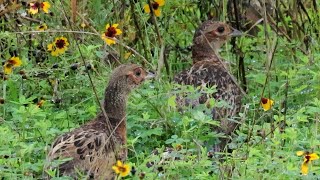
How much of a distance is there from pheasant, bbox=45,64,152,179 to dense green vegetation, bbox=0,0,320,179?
5.3 inches

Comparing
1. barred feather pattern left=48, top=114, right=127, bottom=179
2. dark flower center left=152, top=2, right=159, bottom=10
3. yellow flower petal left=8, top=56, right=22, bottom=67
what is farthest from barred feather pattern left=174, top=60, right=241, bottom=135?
barred feather pattern left=48, top=114, right=127, bottom=179

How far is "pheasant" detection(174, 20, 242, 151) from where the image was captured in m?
8.52

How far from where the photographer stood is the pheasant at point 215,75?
336 inches

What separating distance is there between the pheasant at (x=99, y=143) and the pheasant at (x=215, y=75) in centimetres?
55

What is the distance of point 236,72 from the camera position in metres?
9.62

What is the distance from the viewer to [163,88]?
8469 millimetres

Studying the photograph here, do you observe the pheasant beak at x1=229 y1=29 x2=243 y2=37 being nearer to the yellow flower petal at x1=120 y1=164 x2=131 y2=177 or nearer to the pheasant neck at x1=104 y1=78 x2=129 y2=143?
the pheasant neck at x1=104 y1=78 x2=129 y2=143

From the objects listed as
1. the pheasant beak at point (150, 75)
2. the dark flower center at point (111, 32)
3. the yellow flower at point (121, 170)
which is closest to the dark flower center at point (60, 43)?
the dark flower center at point (111, 32)

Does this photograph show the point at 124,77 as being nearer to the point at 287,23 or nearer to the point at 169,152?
the point at 169,152

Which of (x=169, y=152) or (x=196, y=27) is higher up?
(x=196, y=27)

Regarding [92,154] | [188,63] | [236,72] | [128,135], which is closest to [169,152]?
[92,154]

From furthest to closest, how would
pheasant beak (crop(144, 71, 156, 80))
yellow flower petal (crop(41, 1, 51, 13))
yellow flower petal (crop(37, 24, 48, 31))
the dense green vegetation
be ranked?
1. yellow flower petal (crop(37, 24, 48, 31))
2. yellow flower petal (crop(41, 1, 51, 13))
3. pheasant beak (crop(144, 71, 156, 80))
4. the dense green vegetation

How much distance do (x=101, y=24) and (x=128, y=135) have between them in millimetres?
2147

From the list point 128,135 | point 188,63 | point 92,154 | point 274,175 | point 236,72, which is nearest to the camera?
point 274,175
